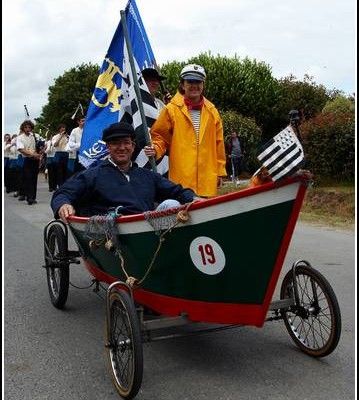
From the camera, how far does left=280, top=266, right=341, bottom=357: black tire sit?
11.8ft

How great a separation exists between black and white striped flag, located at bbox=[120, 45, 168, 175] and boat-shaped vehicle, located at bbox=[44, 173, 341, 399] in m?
1.56

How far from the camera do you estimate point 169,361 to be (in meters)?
3.75

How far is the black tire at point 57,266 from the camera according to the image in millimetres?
4887

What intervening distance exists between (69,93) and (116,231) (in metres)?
42.0

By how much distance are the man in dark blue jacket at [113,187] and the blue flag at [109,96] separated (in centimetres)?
140


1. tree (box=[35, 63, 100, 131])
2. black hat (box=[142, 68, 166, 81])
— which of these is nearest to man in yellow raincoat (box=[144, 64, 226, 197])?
black hat (box=[142, 68, 166, 81])

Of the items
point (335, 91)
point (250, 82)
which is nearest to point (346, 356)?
point (250, 82)

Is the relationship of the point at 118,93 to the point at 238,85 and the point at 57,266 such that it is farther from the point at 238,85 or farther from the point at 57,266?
the point at 238,85

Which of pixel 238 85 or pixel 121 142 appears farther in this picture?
pixel 238 85

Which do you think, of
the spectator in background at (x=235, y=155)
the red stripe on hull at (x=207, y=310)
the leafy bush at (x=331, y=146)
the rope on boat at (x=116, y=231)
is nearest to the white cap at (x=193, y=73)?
the rope on boat at (x=116, y=231)

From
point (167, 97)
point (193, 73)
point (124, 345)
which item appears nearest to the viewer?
point (124, 345)

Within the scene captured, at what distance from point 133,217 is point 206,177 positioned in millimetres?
1837

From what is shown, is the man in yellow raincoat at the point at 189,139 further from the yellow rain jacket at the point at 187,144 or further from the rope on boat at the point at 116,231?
the rope on boat at the point at 116,231

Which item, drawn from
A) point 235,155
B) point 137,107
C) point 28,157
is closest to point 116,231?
point 137,107
